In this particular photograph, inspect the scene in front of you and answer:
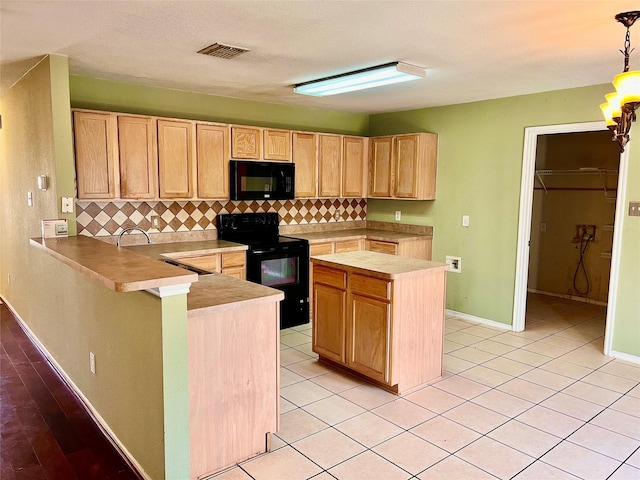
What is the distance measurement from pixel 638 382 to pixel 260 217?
3776mm

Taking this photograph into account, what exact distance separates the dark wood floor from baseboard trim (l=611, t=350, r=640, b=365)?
12.8 feet

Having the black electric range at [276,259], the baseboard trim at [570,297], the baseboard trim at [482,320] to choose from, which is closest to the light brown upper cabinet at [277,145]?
the black electric range at [276,259]

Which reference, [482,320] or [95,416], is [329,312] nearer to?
[95,416]

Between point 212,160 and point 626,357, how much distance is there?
4142 millimetres

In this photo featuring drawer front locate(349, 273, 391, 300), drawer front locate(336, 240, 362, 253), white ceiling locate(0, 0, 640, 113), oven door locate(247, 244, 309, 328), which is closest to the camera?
white ceiling locate(0, 0, 640, 113)

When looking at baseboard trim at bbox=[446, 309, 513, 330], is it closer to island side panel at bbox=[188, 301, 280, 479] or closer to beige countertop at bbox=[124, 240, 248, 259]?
beige countertop at bbox=[124, 240, 248, 259]

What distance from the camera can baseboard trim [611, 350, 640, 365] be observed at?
13.0 ft

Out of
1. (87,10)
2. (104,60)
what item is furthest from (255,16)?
(104,60)

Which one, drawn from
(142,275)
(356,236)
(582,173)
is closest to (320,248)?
(356,236)

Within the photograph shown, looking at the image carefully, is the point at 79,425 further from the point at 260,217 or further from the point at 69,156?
the point at 260,217

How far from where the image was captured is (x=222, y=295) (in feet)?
8.11

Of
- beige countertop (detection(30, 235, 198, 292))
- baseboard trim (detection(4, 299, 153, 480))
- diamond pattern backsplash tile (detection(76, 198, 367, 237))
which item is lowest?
baseboard trim (detection(4, 299, 153, 480))

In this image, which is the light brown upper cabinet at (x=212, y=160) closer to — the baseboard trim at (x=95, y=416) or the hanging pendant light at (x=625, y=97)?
the baseboard trim at (x=95, y=416)

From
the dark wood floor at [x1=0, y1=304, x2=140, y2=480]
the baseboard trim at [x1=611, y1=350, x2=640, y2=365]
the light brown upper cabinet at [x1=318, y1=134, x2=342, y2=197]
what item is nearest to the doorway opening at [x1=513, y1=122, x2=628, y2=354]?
the baseboard trim at [x1=611, y1=350, x2=640, y2=365]
